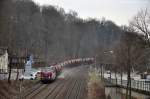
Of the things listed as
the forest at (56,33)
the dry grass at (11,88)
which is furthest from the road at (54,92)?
the forest at (56,33)

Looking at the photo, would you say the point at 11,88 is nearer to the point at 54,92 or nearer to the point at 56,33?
the point at 54,92

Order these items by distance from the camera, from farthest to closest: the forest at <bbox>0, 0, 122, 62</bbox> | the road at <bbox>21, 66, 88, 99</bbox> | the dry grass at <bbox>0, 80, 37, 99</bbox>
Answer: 1. the forest at <bbox>0, 0, 122, 62</bbox>
2. the road at <bbox>21, 66, 88, 99</bbox>
3. the dry grass at <bbox>0, 80, 37, 99</bbox>

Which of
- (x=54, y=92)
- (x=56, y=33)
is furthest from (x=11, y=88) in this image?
(x=56, y=33)

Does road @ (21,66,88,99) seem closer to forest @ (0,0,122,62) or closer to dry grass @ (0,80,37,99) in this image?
dry grass @ (0,80,37,99)

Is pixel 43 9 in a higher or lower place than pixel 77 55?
higher

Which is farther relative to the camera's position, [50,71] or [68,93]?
[50,71]

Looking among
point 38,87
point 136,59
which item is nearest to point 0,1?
point 136,59

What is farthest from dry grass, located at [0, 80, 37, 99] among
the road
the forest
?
the forest

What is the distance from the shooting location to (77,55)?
62031 millimetres

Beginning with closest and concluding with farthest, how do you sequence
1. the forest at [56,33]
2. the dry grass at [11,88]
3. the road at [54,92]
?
the dry grass at [11,88] → the road at [54,92] → the forest at [56,33]

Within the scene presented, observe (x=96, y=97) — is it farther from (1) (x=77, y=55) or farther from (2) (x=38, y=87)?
(1) (x=77, y=55)

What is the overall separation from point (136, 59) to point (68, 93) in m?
6.49

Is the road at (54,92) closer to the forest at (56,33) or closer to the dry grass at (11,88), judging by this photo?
the dry grass at (11,88)

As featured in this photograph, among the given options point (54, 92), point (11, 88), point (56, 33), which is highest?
point (56, 33)
